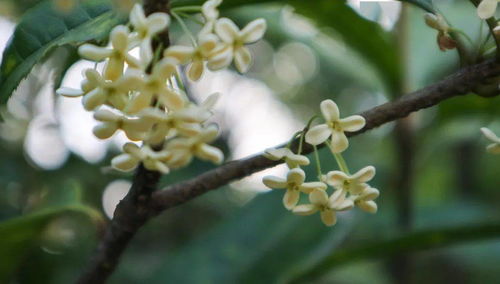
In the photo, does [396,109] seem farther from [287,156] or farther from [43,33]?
[43,33]

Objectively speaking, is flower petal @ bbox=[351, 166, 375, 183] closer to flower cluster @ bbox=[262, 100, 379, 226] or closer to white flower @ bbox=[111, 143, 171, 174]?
flower cluster @ bbox=[262, 100, 379, 226]

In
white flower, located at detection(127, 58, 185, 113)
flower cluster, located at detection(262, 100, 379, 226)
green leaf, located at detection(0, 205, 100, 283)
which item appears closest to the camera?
white flower, located at detection(127, 58, 185, 113)

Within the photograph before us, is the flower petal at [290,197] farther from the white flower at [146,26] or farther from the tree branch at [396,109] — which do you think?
the white flower at [146,26]

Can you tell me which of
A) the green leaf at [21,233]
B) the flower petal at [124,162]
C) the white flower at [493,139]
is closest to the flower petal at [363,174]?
the white flower at [493,139]

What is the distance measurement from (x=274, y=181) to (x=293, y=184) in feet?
0.07

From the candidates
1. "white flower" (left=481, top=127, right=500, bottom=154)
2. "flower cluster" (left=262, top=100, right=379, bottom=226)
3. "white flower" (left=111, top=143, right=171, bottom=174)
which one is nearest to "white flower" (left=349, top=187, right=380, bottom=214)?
"flower cluster" (left=262, top=100, right=379, bottom=226)

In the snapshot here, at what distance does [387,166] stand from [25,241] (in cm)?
117

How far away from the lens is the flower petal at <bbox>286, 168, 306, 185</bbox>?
777 millimetres

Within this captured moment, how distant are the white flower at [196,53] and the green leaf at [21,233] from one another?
0.42 metres

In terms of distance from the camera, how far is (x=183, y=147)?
27.3 inches

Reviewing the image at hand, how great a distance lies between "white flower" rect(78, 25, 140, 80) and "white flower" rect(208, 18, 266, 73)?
8 centimetres

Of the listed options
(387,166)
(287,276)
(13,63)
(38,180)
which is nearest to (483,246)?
(387,166)

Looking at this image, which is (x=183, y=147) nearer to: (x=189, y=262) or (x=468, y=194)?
(x=189, y=262)

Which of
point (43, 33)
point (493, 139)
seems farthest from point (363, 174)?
point (43, 33)
